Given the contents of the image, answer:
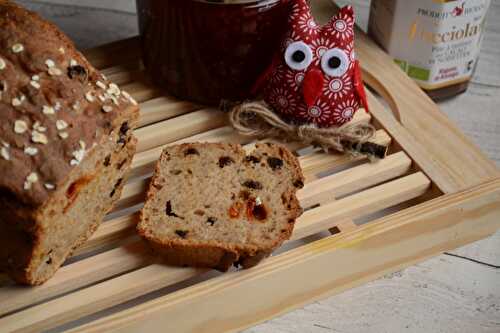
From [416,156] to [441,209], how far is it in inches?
7.1

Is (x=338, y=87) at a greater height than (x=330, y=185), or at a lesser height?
greater

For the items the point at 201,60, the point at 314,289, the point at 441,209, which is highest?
the point at 201,60

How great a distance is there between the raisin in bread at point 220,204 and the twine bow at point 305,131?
4.1 inches

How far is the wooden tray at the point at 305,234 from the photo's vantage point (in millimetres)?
1329

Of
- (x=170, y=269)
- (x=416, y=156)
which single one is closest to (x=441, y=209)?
(x=416, y=156)

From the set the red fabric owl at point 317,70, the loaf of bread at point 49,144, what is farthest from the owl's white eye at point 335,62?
the loaf of bread at point 49,144

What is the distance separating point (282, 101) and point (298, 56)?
0.11 m

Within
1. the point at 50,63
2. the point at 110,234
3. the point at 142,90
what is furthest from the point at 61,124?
the point at 142,90

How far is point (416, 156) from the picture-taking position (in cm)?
162

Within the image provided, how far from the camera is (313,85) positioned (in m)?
1.56

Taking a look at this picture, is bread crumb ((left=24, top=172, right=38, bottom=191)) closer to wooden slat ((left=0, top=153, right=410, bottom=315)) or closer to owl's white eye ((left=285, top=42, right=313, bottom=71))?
wooden slat ((left=0, top=153, right=410, bottom=315))

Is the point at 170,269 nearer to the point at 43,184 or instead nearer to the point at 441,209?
the point at 43,184

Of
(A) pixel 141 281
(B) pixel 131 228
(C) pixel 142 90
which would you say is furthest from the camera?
(C) pixel 142 90

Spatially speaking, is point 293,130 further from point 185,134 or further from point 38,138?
point 38,138
